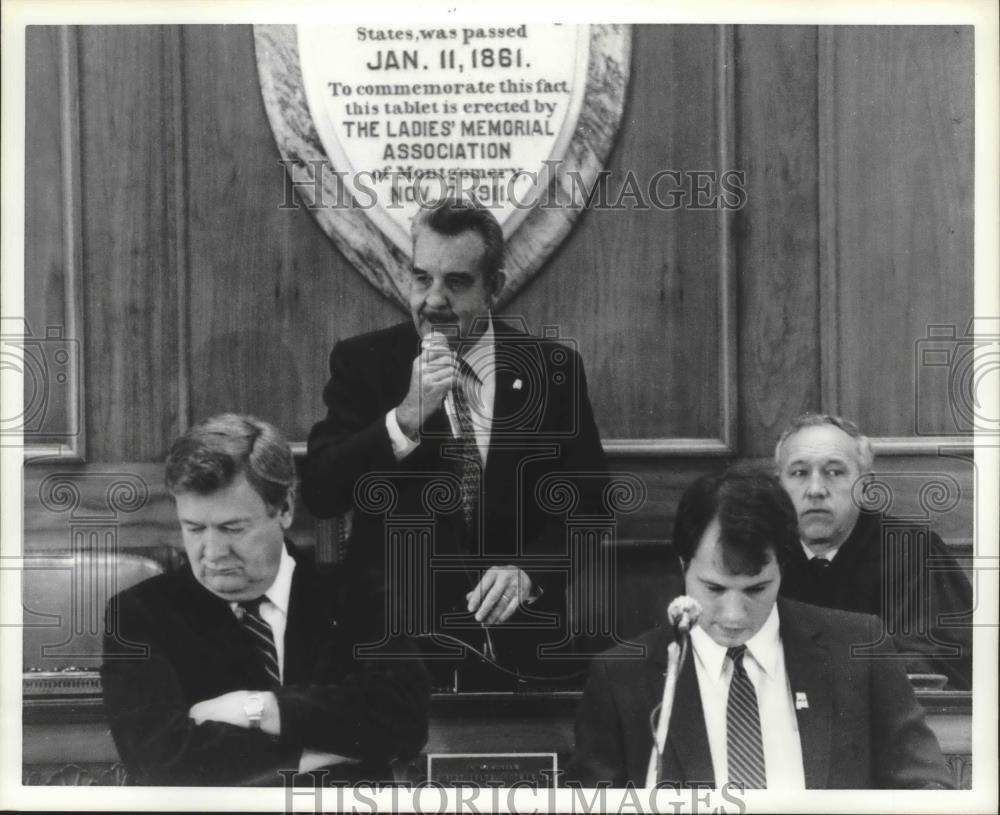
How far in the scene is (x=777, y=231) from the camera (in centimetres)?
346

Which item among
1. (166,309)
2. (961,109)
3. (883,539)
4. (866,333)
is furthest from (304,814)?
(961,109)

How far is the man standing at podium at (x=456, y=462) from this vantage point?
3.40m

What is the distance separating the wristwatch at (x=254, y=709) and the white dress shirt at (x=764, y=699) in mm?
1186

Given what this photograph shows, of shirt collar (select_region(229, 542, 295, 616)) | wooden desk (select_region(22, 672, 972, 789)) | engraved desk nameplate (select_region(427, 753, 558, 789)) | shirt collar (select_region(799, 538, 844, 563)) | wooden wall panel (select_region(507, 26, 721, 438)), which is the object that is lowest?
engraved desk nameplate (select_region(427, 753, 558, 789))

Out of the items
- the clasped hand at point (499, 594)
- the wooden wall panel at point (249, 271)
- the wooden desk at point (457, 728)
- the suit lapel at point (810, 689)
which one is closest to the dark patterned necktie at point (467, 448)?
the clasped hand at point (499, 594)

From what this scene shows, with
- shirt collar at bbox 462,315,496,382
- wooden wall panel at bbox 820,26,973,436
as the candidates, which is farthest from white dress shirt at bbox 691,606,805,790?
shirt collar at bbox 462,315,496,382

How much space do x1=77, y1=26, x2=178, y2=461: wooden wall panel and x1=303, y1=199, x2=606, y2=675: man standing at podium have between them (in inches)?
19.9

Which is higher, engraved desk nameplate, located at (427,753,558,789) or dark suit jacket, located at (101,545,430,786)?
dark suit jacket, located at (101,545,430,786)

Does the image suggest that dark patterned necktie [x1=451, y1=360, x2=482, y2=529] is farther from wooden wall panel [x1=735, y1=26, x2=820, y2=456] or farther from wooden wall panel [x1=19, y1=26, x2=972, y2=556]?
wooden wall panel [x1=735, y1=26, x2=820, y2=456]

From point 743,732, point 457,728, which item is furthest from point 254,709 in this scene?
point 743,732

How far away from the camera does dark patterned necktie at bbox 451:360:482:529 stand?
11.2 feet

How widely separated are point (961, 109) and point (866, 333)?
671 mm

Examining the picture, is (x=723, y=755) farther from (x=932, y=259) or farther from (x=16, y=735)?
(x=16, y=735)

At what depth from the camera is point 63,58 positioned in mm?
3459
